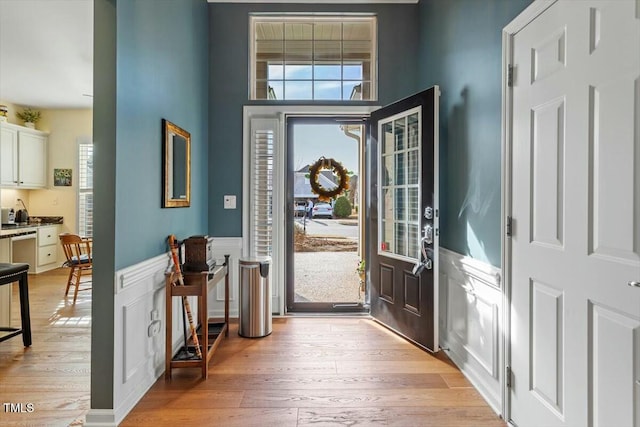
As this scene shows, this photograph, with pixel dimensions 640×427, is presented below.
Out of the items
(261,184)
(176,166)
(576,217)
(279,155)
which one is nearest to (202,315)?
(176,166)

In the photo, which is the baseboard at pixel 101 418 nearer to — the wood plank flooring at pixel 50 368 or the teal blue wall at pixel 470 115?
the wood plank flooring at pixel 50 368

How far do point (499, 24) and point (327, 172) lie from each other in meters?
2.13

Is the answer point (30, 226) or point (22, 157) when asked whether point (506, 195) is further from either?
point (22, 157)

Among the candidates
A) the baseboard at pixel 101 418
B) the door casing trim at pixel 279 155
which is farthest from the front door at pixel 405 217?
the baseboard at pixel 101 418

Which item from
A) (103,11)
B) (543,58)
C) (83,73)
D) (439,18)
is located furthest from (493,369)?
(83,73)

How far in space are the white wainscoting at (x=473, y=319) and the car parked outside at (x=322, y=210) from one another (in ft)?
4.64

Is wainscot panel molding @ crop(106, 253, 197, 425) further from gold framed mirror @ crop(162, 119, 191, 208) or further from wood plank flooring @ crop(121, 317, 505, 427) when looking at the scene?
gold framed mirror @ crop(162, 119, 191, 208)

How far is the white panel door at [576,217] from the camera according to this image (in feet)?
4.00

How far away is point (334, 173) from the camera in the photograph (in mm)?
3783

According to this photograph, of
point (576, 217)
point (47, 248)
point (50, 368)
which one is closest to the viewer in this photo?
point (576, 217)

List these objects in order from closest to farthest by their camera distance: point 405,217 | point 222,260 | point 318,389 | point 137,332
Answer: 1. point 137,332
2. point 318,389
3. point 405,217
4. point 222,260

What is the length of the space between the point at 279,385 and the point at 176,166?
1.79 metres

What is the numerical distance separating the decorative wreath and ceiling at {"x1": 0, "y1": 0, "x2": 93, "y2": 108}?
2615 mm

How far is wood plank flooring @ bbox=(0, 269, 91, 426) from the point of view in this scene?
1.96 meters
